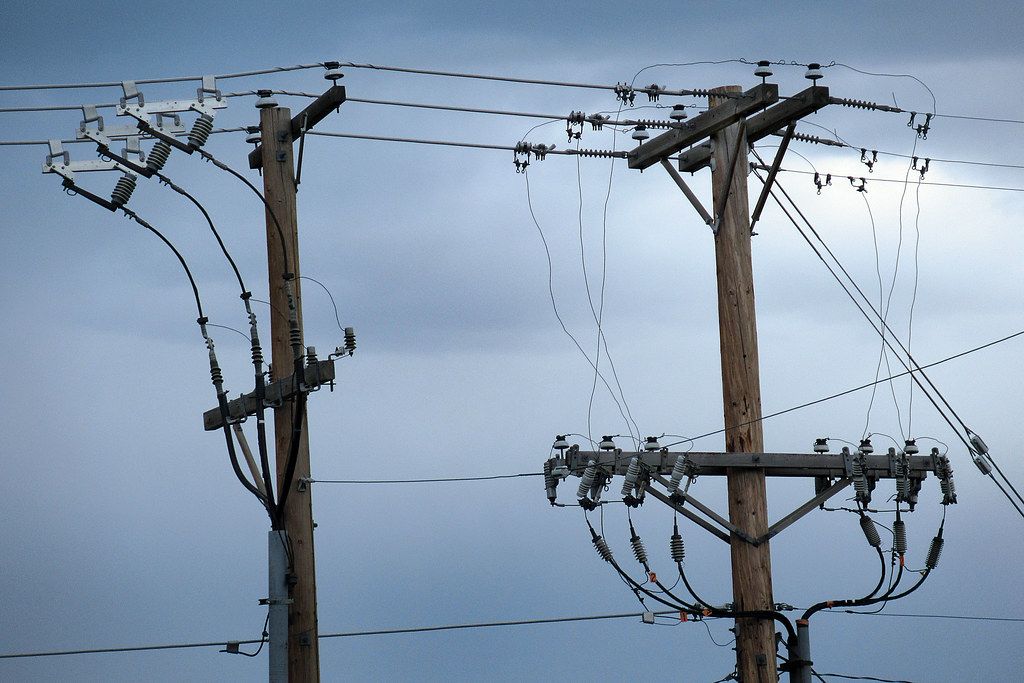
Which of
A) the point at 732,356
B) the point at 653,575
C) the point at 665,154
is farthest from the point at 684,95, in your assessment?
the point at 653,575

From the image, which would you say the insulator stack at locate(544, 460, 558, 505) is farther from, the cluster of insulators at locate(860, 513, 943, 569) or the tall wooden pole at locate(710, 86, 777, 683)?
the cluster of insulators at locate(860, 513, 943, 569)

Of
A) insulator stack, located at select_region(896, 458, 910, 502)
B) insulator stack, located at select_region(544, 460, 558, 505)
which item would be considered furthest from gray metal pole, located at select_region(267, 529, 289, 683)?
insulator stack, located at select_region(896, 458, 910, 502)

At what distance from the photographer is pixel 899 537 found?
517 inches

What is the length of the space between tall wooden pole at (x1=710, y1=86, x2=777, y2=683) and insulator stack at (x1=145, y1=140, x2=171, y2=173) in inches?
191

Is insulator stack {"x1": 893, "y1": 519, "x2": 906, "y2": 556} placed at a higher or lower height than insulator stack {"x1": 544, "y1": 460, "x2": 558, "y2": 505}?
lower

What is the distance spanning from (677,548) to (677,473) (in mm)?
696

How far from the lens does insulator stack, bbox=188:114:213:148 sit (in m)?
10.8

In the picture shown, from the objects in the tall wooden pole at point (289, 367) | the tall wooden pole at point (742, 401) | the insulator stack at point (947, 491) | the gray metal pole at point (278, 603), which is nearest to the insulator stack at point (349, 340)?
the tall wooden pole at point (289, 367)

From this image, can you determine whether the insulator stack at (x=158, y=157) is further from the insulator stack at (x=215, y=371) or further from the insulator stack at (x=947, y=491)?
the insulator stack at (x=947, y=491)

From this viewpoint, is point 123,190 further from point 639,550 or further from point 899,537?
point 899,537

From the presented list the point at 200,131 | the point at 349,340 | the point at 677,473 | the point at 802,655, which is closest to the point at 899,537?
the point at 802,655

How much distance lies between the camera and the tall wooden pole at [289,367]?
35.7 feet

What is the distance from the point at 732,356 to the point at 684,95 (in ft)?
7.78

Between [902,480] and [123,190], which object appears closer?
[123,190]
